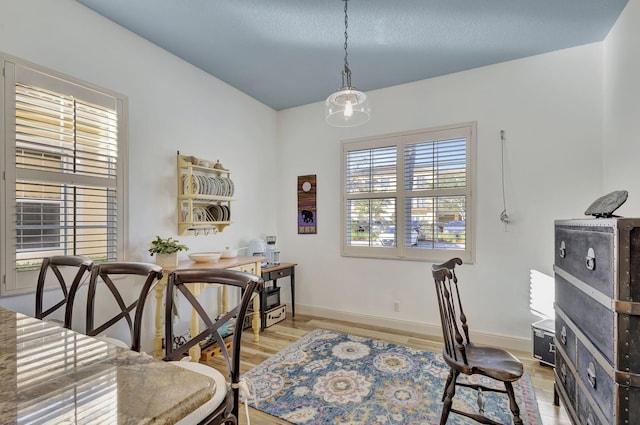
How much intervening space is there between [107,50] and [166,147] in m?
0.86

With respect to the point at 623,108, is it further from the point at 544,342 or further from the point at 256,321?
the point at 256,321

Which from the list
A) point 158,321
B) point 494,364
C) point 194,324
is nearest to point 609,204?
point 494,364

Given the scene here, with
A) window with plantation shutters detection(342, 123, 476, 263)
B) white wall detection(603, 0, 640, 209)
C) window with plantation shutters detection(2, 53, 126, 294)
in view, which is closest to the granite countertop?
window with plantation shutters detection(2, 53, 126, 294)

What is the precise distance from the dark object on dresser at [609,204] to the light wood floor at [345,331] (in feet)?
4.57

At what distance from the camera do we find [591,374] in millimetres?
1362

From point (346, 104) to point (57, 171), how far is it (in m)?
2.10

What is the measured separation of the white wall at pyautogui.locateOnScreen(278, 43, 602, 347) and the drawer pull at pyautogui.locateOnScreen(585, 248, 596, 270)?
171 cm

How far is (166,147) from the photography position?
9.53 feet

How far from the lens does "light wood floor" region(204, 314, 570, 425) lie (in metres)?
2.01

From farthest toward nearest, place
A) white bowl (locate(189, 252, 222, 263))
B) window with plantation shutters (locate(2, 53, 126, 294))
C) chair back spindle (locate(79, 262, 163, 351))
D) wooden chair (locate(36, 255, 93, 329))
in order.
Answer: white bowl (locate(189, 252, 222, 263)) → window with plantation shutters (locate(2, 53, 126, 294)) → wooden chair (locate(36, 255, 93, 329)) → chair back spindle (locate(79, 262, 163, 351))

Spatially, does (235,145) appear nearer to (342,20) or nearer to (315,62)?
(315,62)

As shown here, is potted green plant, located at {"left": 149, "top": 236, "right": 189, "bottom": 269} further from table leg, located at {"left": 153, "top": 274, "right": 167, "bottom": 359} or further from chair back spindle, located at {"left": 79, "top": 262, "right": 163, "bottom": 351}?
chair back spindle, located at {"left": 79, "top": 262, "right": 163, "bottom": 351}

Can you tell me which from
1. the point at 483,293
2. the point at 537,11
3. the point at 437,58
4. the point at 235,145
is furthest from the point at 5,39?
the point at 483,293

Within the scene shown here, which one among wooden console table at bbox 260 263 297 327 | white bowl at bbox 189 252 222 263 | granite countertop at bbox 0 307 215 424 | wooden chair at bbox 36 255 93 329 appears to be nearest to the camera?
granite countertop at bbox 0 307 215 424
